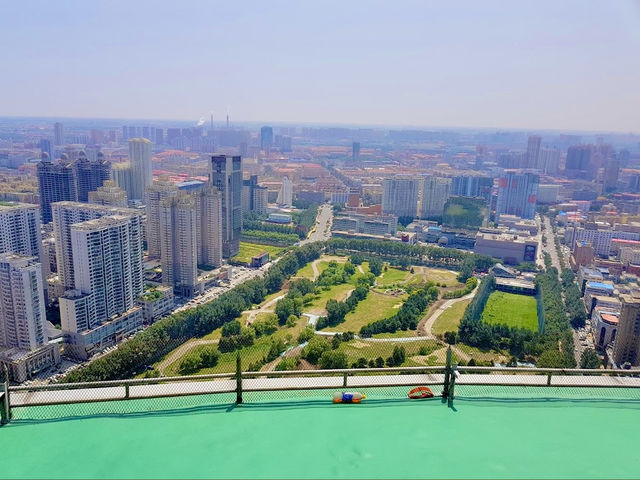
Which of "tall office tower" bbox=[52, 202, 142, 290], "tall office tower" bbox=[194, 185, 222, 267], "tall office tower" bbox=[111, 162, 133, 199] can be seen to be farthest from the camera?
"tall office tower" bbox=[111, 162, 133, 199]

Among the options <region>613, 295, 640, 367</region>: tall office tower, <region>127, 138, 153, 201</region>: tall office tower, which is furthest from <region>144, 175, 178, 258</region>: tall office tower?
<region>613, 295, 640, 367</region>: tall office tower

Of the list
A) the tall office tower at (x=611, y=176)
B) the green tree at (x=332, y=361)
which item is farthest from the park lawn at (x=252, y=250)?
the tall office tower at (x=611, y=176)

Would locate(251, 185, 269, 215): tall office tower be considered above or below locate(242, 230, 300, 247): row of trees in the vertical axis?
above

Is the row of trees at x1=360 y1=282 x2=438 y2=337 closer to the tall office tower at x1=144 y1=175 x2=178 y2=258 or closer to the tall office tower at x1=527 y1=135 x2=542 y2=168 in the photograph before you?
the tall office tower at x1=144 y1=175 x2=178 y2=258

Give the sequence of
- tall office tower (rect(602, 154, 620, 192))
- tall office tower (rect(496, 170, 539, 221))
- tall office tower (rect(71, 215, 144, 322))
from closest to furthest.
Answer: tall office tower (rect(71, 215, 144, 322)) < tall office tower (rect(496, 170, 539, 221)) < tall office tower (rect(602, 154, 620, 192))

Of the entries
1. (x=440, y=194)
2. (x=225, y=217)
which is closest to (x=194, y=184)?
(x=225, y=217)

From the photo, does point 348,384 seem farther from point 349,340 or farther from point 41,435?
point 349,340
